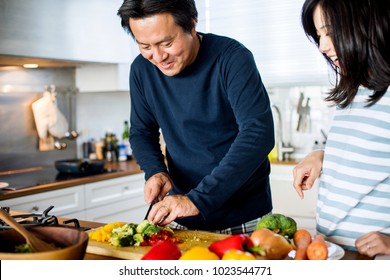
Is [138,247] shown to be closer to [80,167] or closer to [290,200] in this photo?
[80,167]

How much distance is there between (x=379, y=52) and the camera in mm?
1276


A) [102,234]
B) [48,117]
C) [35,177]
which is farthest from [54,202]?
[102,234]

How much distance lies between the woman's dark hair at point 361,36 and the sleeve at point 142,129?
2.60 feet

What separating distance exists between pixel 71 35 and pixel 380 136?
2328mm

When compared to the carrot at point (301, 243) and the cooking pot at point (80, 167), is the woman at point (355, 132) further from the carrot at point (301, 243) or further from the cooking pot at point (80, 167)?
the cooking pot at point (80, 167)

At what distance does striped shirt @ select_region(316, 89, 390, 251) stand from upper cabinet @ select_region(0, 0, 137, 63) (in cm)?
204

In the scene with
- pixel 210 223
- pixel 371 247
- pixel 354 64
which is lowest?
pixel 210 223

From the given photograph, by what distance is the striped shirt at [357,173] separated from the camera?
139 centimetres

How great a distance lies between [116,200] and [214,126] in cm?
173

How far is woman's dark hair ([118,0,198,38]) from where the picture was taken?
1.53 m

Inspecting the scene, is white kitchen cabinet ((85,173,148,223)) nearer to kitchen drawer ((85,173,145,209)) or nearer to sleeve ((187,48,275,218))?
kitchen drawer ((85,173,145,209))

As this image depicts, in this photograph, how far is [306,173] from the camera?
1.50 metres
